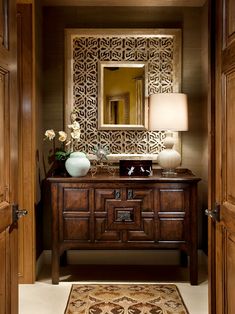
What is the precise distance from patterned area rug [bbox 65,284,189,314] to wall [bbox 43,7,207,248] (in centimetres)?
104

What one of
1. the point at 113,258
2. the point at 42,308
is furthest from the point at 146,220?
the point at 42,308

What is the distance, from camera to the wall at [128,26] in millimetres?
3953

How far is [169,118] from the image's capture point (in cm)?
356

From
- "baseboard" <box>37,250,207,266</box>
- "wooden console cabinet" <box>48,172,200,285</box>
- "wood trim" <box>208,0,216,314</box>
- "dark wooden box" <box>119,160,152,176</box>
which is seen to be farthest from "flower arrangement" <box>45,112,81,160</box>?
"wood trim" <box>208,0,216,314</box>

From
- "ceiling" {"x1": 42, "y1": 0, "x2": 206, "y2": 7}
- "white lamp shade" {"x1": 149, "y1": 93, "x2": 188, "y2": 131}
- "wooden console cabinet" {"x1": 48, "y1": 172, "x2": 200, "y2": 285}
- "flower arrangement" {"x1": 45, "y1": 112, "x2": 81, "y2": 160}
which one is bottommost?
"wooden console cabinet" {"x1": 48, "y1": 172, "x2": 200, "y2": 285}

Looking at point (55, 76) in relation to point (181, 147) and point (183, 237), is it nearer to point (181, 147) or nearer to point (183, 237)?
point (181, 147)

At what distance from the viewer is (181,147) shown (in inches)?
157

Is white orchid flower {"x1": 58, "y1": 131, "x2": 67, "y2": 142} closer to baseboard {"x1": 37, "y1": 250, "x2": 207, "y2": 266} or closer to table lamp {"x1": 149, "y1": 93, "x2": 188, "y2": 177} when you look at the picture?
table lamp {"x1": 149, "y1": 93, "x2": 188, "y2": 177}

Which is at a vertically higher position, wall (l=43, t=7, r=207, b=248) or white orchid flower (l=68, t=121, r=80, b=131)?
wall (l=43, t=7, r=207, b=248)

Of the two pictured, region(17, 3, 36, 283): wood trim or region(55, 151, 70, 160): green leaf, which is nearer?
region(17, 3, 36, 283): wood trim

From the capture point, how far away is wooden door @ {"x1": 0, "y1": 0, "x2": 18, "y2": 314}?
5.52ft

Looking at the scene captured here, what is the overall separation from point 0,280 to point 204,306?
5.99 feet

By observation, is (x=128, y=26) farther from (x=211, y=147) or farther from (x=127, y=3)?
(x=211, y=147)

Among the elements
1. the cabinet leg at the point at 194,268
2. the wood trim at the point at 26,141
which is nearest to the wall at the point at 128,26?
the wood trim at the point at 26,141
